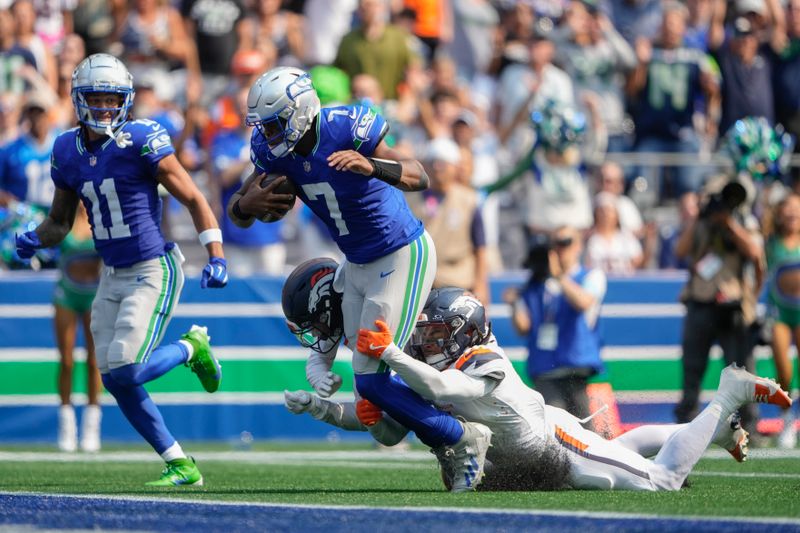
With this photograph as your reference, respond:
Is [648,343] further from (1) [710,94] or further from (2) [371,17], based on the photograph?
(2) [371,17]

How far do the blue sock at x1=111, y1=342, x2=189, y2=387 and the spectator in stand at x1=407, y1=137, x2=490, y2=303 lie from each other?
353 centimetres

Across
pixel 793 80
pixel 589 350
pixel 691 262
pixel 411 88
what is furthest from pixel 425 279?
pixel 793 80

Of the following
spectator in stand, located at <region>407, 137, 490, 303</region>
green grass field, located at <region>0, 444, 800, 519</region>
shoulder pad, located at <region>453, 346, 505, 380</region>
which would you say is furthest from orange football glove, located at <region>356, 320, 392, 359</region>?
spectator in stand, located at <region>407, 137, 490, 303</region>

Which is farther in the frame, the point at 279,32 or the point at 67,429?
the point at 279,32

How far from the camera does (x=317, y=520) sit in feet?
17.2

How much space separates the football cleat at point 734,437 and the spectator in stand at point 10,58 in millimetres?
8173

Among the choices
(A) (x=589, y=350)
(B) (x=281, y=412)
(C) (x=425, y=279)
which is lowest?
(B) (x=281, y=412)

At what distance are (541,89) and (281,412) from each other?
3.81 meters

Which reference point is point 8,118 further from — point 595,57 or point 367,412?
point 367,412

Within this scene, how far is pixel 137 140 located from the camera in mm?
7488

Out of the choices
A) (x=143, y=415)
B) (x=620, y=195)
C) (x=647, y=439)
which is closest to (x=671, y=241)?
(x=620, y=195)

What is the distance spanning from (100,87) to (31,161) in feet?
14.3

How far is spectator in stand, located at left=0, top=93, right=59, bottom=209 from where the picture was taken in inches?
456

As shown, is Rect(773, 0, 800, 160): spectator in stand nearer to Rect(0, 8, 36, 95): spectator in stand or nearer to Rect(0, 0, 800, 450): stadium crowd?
Rect(0, 0, 800, 450): stadium crowd
